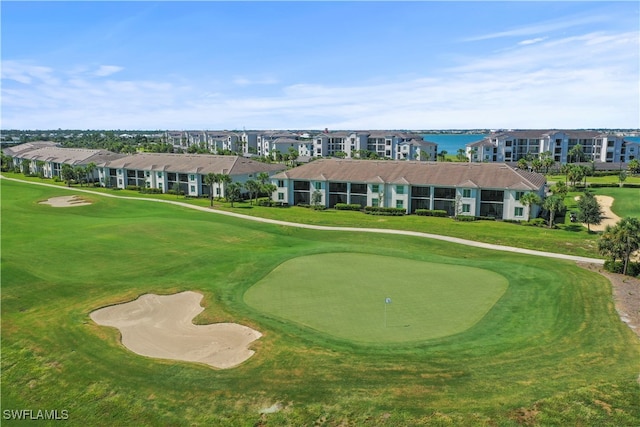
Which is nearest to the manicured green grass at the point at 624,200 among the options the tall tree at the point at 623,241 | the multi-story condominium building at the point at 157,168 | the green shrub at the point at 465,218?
the green shrub at the point at 465,218

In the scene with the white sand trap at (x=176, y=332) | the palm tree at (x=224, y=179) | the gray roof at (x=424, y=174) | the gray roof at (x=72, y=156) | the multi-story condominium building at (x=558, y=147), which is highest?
the multi-story condominium building at (x=558, y=147)

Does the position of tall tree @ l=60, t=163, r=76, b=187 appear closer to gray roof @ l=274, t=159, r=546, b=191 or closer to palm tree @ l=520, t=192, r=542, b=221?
gray roof @ l=274, t=159, r=546, b=191

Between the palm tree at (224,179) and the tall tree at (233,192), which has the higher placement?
the palm tree at (224,179)

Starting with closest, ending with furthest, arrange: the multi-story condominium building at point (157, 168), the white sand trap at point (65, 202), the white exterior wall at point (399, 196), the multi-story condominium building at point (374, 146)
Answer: the white exterior wall at point (399, 196)
the white sand trap at point (65, 202)
the multi-story condominium building at point (157, 168)
the multi-story condominium building at point (374, 146)

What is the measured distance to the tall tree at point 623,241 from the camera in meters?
41.9

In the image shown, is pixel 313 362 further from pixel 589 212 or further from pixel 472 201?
pixel 472 201

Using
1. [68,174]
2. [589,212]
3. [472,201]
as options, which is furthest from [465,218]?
[68,174]

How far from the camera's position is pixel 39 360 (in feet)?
88.8

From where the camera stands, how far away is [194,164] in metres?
106

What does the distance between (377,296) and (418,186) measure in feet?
161

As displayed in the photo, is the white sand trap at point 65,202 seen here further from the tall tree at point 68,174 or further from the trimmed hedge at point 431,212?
the trimmed hedge at point 431,212

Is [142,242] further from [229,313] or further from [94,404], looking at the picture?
[94,404]

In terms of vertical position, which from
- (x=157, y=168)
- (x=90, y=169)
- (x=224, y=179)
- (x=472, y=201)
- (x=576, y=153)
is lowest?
(x=472, y=201)

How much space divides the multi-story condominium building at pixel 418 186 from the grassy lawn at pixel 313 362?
30.0 metres
